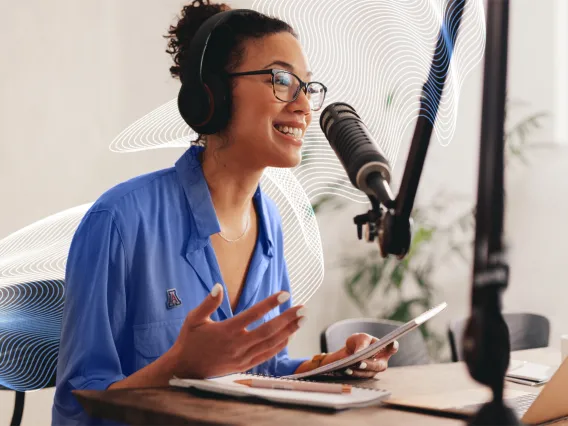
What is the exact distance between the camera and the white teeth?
1515mm

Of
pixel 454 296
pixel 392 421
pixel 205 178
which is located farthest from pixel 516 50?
pixel 392 421

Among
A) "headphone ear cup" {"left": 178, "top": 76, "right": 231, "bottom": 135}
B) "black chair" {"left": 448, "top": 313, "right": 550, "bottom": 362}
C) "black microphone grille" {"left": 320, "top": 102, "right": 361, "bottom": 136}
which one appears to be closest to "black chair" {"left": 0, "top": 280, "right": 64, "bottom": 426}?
"headphone ear cup" {"left": 178, "top": 76, "right": 231, "bottom": 135}

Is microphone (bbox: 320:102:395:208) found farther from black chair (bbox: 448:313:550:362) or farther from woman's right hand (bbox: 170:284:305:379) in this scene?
black chair (bbox: 448:313:550:362)

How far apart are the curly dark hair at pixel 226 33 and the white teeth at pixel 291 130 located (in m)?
0.16

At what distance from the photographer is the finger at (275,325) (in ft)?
3.12

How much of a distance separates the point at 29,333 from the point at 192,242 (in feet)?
1.80

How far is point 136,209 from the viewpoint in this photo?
4.63ft

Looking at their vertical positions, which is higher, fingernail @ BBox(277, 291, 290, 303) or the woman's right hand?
fingernail @ BBox(277, 291, 290, 303)

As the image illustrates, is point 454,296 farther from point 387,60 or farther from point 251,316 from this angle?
point 251,316

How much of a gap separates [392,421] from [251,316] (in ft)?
0.74

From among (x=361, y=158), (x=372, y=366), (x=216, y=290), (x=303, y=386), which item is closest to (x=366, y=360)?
(x=372, y=366)

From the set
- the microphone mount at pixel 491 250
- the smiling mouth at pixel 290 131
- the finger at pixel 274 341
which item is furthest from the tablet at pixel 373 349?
the microphone mount at pixel 491 250

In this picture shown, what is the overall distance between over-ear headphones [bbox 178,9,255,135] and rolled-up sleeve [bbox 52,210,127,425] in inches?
10.6
